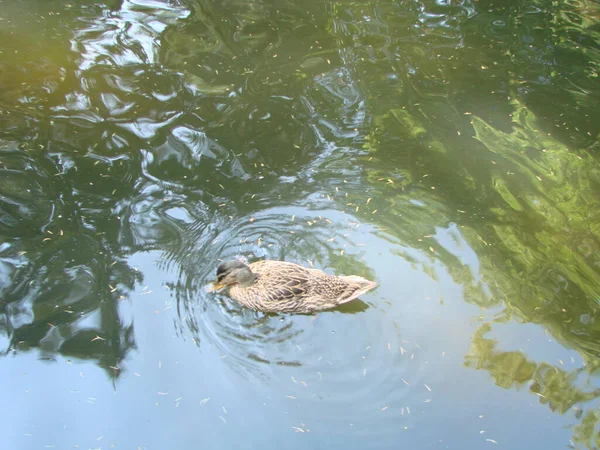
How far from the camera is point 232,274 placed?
4.86m

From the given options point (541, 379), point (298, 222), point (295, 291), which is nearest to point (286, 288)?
point (295, 291)

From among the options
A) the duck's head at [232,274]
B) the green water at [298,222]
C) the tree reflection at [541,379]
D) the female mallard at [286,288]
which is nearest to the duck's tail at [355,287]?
the female mallard at [286,288]

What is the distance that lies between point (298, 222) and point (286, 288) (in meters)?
1.04

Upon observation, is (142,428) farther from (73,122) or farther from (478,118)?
(478,118)

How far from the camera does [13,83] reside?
731 cm

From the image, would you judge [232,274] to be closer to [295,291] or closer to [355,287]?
[295,291]

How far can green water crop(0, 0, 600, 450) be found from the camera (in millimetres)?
4441

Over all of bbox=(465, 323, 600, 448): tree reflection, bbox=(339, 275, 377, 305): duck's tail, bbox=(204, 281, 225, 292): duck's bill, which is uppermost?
bbox=(339, 275, 377, 305): duck's tail

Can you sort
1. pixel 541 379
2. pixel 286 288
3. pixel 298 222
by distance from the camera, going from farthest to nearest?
1. pixel 298 222
2. pixel 286 288
3. pixel 541 379

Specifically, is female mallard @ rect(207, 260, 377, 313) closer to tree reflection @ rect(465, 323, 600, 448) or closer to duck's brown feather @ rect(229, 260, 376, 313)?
duck's brown feather @ rect(229, 260, 376, 313)

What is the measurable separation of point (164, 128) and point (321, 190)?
2.33 m

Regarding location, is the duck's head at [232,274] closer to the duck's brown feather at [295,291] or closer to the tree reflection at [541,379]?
the duck's brown feather at [295,291]

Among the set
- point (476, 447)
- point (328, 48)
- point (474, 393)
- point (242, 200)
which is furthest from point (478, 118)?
point (476, 447)

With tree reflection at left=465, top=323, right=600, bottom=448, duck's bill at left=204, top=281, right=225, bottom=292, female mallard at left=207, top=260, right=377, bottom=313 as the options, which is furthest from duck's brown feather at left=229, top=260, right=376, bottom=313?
tree reflection at left=465, top=323, right=600, bottom=448
